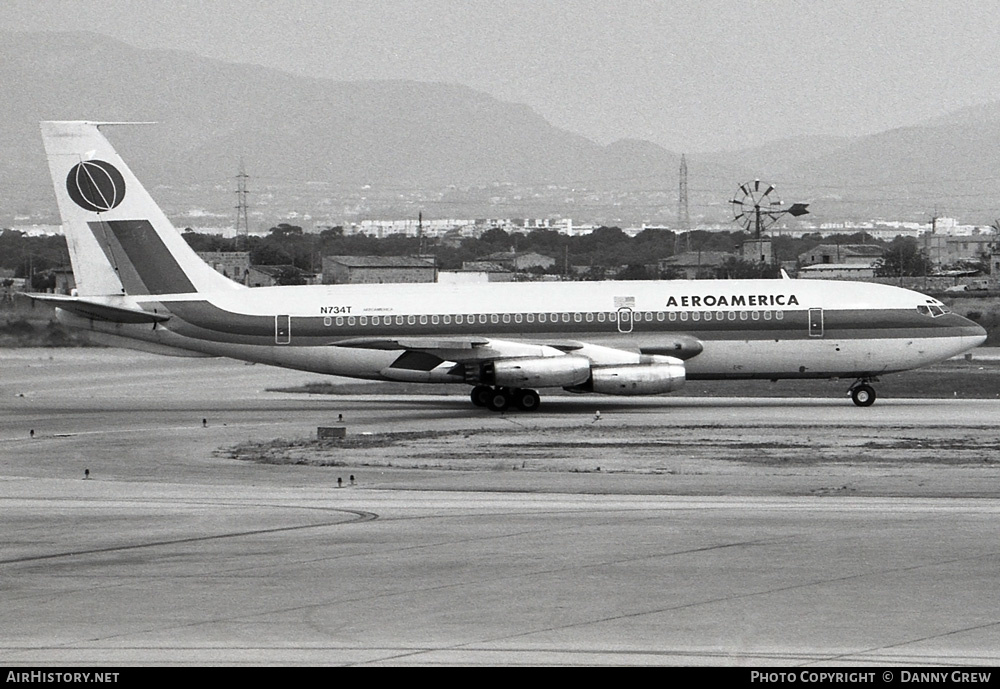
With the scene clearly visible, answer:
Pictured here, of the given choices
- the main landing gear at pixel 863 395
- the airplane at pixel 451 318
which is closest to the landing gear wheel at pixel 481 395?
the airplane at pixel 451 318

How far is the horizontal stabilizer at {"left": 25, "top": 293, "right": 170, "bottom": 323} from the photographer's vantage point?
4509cm

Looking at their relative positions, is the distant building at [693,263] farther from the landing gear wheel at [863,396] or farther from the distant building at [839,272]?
the landing gear wheel at [863,396]

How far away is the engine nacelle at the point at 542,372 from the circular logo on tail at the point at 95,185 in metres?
13.9

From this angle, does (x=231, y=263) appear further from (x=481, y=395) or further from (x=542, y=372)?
(x=542, y=372)

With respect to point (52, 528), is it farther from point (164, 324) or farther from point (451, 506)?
point (164, 324)

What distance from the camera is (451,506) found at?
81.3 ft

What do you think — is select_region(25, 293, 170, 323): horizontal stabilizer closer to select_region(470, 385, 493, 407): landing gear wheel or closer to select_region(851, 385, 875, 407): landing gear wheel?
select_region(470, 385, 493, 407): landing gear wheel

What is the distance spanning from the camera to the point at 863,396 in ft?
151

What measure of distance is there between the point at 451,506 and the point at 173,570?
6779 millimetres

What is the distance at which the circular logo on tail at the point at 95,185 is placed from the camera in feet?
151

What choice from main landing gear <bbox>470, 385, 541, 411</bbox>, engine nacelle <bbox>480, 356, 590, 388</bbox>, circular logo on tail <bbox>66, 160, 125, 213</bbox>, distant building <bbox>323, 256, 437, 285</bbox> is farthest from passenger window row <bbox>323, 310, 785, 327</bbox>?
distant building <bbox>323, 256, 437, 285</bbox>

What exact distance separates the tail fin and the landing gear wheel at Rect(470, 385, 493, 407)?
9.44 meters

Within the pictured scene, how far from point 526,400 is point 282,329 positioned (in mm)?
8254
